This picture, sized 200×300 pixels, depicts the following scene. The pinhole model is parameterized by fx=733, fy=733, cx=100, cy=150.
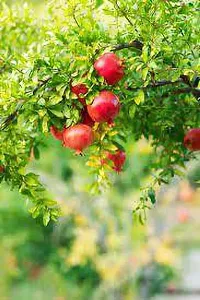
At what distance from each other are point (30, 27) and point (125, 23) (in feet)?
2.21

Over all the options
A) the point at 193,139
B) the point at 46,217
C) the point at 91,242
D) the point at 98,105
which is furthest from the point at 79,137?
the point at 91,242

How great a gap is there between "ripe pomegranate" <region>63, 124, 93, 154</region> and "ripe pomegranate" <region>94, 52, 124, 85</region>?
11 cm

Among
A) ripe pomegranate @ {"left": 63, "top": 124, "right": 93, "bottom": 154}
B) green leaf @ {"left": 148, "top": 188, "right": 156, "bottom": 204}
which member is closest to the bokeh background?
green leaf @ {"left": 148, "top": 188, "right": 156, "bottom": 204}

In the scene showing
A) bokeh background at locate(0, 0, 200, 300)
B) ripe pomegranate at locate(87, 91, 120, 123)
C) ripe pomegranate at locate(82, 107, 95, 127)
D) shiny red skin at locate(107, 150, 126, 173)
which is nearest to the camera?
ripe pomegranate at locate(87, 91, 120, 123)

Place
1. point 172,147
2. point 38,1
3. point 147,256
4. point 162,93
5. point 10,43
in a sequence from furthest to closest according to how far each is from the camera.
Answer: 1. point 38,1
2. point 147,256
3. point 10,43
4. point 172,147
5. point 162,93

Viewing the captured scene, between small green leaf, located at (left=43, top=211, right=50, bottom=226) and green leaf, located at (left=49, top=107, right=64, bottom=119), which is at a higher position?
green leaf, located at (left=49, top=107, right=64, bottom=119)

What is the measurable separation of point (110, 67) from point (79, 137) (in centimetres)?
16

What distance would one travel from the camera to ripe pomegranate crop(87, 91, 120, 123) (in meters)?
1.47

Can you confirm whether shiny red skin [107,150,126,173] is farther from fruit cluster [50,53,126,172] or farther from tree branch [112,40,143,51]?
tree branch [112,40,143,51]

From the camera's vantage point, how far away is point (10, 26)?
2186 mm

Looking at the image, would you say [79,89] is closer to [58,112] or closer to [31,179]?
[58,112]

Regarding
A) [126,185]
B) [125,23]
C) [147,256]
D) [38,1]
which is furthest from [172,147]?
[38,1]

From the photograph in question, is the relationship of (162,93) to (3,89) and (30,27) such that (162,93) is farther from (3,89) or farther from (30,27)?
(30,27)

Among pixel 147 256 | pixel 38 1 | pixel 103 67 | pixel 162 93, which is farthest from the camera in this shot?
pixel 38 1
